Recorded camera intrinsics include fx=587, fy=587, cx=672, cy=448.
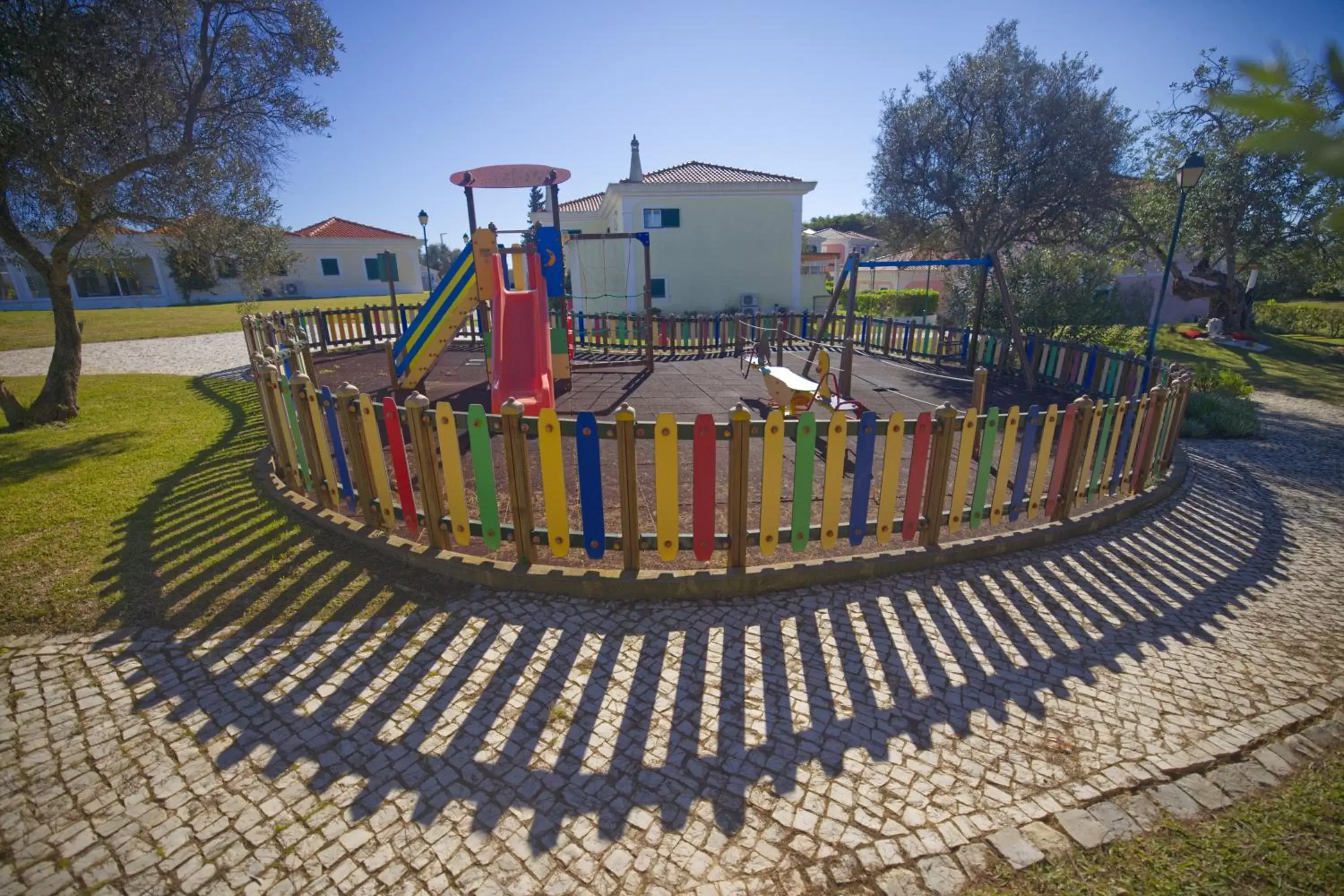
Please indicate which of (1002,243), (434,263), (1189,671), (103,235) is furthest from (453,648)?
(434,263)

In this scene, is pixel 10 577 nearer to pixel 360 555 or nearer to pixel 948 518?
pixel 360 555

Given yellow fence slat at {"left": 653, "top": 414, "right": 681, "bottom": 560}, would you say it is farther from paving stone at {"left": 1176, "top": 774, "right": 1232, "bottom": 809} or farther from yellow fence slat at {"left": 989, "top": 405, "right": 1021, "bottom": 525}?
paving stone at {"left": 1176, "top": 774, "right": 1232, "bottom": 809}

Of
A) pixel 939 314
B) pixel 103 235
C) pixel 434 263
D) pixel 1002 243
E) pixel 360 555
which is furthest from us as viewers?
pixel 434 263

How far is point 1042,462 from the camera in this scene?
4.87 m

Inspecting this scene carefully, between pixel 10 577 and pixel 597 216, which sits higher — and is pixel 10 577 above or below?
below

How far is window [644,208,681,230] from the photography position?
24.9 meters

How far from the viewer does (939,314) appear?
21047 millimetres

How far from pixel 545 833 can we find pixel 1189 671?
3750 mm

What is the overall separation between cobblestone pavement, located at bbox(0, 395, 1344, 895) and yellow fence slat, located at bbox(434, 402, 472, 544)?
0.61 m

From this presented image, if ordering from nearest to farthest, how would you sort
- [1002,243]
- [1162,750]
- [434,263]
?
[1162,750]
[1002,243]
[434,263]

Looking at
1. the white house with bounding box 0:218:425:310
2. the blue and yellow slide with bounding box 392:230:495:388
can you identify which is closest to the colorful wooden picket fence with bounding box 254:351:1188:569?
the blue and yellow slide with bounding box 392:230:495:388

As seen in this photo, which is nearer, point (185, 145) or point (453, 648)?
point (453, 648)

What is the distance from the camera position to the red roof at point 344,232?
133 feet

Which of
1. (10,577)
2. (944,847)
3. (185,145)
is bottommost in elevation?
(944,847)
